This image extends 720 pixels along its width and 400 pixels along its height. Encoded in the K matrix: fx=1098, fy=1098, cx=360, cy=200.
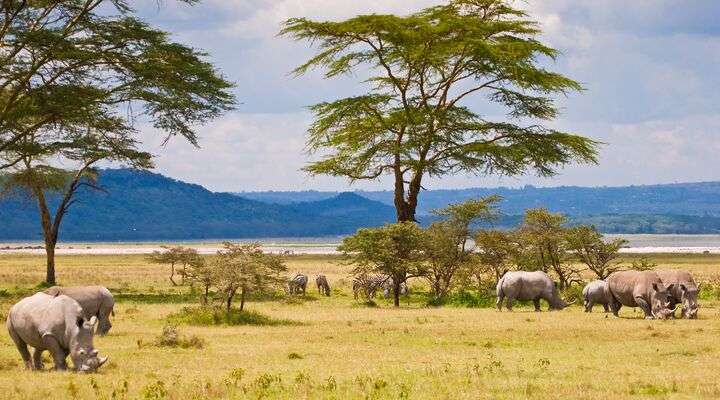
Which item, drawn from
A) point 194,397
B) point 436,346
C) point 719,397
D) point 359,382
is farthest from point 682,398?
point 436,346

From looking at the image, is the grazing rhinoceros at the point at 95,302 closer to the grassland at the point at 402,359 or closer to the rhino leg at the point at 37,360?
the grassland at the point at 402,359

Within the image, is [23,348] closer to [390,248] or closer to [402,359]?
[402,359]

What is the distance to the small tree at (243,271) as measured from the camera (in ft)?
→ 121

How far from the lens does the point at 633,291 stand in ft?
118

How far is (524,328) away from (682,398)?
1383 cm

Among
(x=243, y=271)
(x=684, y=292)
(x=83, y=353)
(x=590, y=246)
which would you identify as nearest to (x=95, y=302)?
(x=243, y=271)

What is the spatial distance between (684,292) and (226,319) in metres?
14.5

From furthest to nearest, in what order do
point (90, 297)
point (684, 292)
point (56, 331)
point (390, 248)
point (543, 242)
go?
point (543, 242) → point (390, 248) → point (684, 292) → point (90, 297) → point (56, 331)

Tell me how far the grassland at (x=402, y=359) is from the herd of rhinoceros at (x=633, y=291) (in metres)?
0.77

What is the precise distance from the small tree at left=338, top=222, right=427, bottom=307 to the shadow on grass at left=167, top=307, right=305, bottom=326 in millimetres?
9487

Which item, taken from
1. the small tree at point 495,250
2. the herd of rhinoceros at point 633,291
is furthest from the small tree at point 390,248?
the herd of rhinoceros at point 633,291

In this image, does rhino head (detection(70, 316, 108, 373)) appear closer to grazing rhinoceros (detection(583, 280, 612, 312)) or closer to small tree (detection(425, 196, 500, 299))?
grazing rhinoceros (detection(583, 280, 612, 312))

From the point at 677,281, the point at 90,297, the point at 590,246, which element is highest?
the point at 590,246

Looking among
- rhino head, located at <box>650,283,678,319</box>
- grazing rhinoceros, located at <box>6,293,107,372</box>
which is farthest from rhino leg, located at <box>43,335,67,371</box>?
rhino head, located at <box>650,283,678,319</box>
